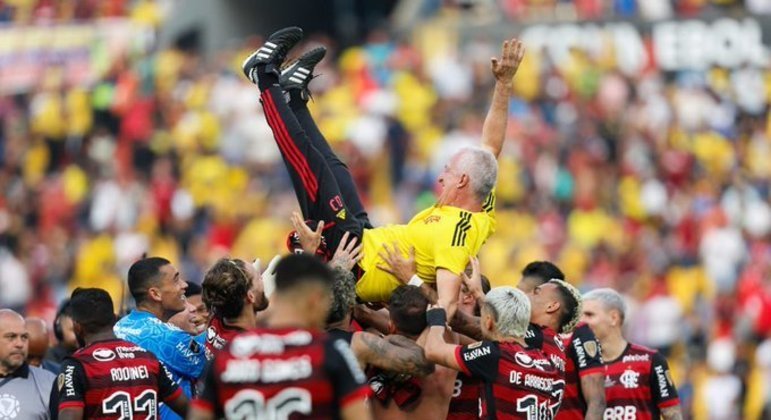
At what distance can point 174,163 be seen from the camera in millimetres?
28562

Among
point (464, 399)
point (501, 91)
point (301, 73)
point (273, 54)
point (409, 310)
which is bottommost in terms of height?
point (464, 399)

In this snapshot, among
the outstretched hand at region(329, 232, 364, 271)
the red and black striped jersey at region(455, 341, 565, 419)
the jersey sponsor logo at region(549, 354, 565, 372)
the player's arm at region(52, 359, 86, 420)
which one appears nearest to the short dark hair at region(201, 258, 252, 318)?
the outstretched hand at region(329, 232, 364, 271)

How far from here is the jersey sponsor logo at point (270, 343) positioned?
28.0ft

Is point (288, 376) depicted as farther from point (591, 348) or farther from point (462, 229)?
point (591, 348)

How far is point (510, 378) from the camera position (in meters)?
10.7

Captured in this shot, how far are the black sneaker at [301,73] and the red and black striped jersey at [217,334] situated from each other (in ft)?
7.13

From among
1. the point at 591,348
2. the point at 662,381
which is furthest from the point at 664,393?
the point at 591,348

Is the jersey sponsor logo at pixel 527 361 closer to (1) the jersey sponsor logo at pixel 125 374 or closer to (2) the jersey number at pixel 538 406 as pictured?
(2) the jersey number at pixel 538 406

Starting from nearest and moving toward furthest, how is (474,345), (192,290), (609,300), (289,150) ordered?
(474,345), (289,150), (192,290), (609,300)

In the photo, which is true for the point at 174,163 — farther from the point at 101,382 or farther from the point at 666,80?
the point at 101,382

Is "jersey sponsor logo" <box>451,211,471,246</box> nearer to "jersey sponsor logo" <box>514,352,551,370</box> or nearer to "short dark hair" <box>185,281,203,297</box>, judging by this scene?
"jersey sponsor logo" <box>514,352,551,370</box>

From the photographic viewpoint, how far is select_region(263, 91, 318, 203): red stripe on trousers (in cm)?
1211

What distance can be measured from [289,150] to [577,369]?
2.36 meters

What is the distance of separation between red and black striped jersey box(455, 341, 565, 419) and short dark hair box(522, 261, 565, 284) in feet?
5.48
